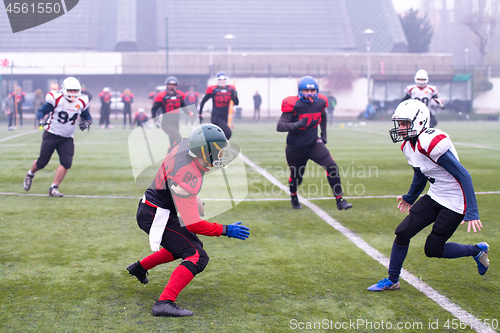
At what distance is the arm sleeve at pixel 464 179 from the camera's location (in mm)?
3816

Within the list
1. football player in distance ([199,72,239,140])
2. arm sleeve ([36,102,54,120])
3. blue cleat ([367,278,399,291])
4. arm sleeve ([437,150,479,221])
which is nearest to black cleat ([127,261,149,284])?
blue cleat ([367,278,399,291])

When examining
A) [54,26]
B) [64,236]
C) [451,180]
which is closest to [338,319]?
[451,180]

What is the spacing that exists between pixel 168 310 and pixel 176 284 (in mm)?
200

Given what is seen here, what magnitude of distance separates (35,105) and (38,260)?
20370 mm

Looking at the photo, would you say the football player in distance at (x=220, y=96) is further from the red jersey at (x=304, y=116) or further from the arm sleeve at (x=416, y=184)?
the arm sleeve at (x=416, y=184)

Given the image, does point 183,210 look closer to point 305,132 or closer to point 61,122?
point 305,132

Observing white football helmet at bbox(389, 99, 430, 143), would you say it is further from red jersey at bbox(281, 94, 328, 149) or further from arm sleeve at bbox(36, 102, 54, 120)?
arm sleeve at bbox(36, 102, 54, 120)

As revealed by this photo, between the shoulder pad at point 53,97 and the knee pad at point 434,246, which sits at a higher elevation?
the shoulder pad at point 53,97

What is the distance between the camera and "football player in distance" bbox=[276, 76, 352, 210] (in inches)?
280

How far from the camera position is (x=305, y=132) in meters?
7.35

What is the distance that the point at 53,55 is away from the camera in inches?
1775

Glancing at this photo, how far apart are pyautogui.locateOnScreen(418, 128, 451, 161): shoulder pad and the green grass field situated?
1.17 meters

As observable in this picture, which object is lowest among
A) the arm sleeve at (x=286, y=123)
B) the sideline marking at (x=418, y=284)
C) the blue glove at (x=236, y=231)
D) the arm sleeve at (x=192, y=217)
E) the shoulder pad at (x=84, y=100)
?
the sideline marking at (x=418, y=284)

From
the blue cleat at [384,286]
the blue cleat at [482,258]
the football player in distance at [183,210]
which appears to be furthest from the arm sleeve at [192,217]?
the blue cleat at [482,258]
